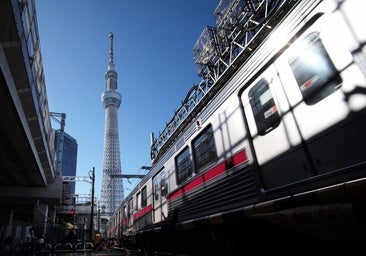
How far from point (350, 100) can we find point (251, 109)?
1500mm

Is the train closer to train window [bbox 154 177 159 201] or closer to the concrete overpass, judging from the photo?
train window [bbox 154 177 159 201]

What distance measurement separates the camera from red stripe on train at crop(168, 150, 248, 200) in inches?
159

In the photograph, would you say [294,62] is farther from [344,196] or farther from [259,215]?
[259,215]

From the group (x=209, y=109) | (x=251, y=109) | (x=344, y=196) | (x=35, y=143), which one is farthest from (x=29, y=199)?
(x=344, y=196)

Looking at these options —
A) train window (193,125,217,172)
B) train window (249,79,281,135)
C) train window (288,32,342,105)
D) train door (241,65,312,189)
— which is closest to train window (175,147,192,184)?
train window (193,125,217,172)

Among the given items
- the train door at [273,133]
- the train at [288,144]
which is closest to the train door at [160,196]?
the train at [288,144]

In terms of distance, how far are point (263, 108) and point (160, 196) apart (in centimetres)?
482

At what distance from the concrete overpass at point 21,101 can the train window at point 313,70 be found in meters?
5.40

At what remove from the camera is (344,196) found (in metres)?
2.39

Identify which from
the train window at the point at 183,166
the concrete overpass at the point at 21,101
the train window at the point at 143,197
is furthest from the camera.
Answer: the train window at the point at 143,197

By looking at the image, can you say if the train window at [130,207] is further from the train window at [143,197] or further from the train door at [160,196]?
the train door at [160,196]

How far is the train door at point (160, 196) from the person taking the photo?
7.24m

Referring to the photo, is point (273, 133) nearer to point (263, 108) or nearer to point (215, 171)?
point (263, 108)

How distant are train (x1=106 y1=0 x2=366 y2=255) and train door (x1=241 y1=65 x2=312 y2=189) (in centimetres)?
1
